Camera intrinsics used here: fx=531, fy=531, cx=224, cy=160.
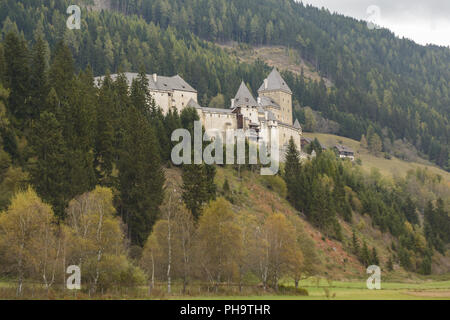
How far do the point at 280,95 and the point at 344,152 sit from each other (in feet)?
112

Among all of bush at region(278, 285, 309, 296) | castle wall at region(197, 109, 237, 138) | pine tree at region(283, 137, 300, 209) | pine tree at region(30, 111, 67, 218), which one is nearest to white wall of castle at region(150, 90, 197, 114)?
castle wall at region(197, 109, 237, 138)

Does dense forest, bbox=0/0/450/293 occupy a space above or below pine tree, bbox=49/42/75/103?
below

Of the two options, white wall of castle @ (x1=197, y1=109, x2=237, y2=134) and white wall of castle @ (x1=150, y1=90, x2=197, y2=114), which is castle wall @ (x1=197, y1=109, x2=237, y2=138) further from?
white wall of castle @ (x1=150, y1=90, x2=197, y2=114)

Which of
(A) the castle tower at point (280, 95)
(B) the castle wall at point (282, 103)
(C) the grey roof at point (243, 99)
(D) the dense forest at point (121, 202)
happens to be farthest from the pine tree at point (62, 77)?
(A) the castle tower at point (280, 95)

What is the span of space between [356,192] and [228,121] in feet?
95.6

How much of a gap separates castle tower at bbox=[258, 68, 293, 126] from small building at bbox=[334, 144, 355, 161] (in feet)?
92.1

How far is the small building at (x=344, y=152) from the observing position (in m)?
154

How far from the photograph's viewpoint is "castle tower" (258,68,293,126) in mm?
129875

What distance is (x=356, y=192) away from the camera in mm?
105500

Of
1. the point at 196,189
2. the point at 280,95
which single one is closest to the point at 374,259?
the point at 196,189

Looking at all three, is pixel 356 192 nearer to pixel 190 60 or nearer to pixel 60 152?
pixel 60 152

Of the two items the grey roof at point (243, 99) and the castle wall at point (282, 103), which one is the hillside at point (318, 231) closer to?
the grey roof at point (243, 99)

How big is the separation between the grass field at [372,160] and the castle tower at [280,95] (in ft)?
103
